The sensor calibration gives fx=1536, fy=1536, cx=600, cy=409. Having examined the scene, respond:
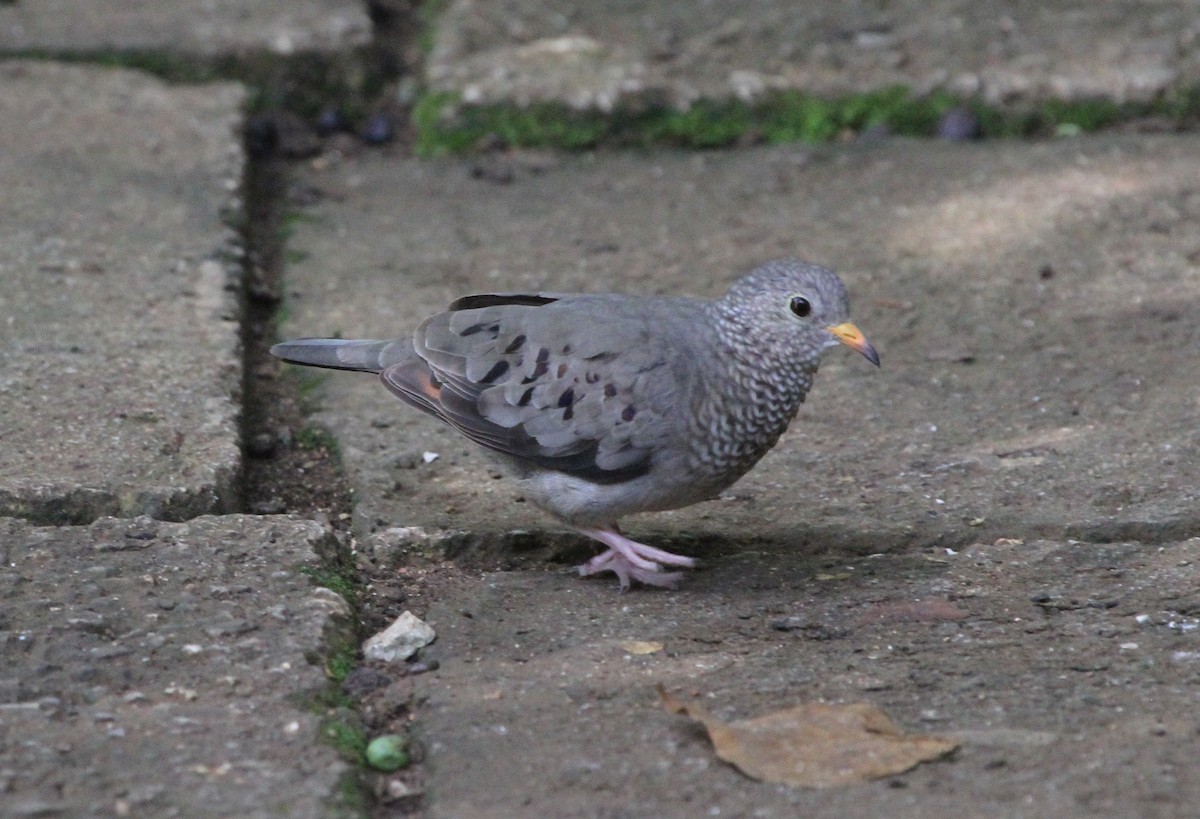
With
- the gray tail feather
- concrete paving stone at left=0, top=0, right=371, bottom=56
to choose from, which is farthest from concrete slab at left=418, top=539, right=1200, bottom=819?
concrete paving stone at left=0, top=0, right=371, bottom=56

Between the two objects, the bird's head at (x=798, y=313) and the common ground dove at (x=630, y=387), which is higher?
the bird's head at (x=798, y=313)

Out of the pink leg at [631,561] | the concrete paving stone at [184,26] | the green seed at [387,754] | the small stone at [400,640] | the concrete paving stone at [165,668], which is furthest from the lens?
the concrete paving stone at [184,26]

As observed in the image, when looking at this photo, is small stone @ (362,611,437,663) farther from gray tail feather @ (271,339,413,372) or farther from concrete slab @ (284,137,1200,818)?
gray tail feather @ (271,339,413,372)

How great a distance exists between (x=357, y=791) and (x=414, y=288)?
249 centimetres

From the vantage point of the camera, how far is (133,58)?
588 centimetres

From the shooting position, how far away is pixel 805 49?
591 centimetres

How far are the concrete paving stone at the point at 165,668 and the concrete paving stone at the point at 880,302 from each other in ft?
1.58

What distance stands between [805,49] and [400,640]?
3.70 meters

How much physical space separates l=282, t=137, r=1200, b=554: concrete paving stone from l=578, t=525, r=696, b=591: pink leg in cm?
17

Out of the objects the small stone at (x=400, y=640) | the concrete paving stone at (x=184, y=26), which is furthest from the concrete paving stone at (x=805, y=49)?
the small stone at (x=400, y=640)

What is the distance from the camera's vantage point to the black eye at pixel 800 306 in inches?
138

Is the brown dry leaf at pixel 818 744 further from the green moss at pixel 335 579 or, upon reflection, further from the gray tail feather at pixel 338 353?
the gray tail feather at pixel 338 353

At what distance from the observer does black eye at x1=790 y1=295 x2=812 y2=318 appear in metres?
3.50

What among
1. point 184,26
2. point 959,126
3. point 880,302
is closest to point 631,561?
point 880,302
